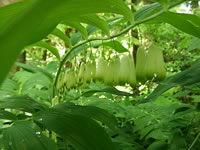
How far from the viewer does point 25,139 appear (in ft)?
1.95

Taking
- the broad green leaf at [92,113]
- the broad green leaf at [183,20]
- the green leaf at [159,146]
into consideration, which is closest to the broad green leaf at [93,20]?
the broad green leaf at [183,20]

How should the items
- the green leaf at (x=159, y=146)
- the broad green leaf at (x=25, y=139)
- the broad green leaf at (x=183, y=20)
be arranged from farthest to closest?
the green leaf at (x=159, y=146)
the broad green leaf at (x=183, y=20)
the broad green leaf at (x=25, y=139)

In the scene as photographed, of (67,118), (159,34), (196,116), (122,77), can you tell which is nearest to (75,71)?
(122,77)

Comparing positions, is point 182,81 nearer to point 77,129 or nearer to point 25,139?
point 77,129

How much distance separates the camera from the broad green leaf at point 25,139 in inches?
22.5

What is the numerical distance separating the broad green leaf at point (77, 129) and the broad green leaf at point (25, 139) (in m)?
0.04

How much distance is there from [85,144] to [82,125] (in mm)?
71

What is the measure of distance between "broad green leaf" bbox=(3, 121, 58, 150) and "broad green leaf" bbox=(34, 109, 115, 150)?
4 centimetres

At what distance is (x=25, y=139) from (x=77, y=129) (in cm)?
15

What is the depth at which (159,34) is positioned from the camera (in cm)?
416

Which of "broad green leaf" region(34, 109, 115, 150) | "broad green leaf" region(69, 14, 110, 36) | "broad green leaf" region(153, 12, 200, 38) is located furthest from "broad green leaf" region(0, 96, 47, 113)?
"broad green leaf" region(153, 12, 200, 38)

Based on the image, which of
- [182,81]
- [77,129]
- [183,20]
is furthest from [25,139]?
[183,20]

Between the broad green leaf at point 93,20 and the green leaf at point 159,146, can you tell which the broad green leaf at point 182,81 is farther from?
the green leaf at point 159,146

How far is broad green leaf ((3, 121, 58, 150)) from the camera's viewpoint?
22.5 inches
